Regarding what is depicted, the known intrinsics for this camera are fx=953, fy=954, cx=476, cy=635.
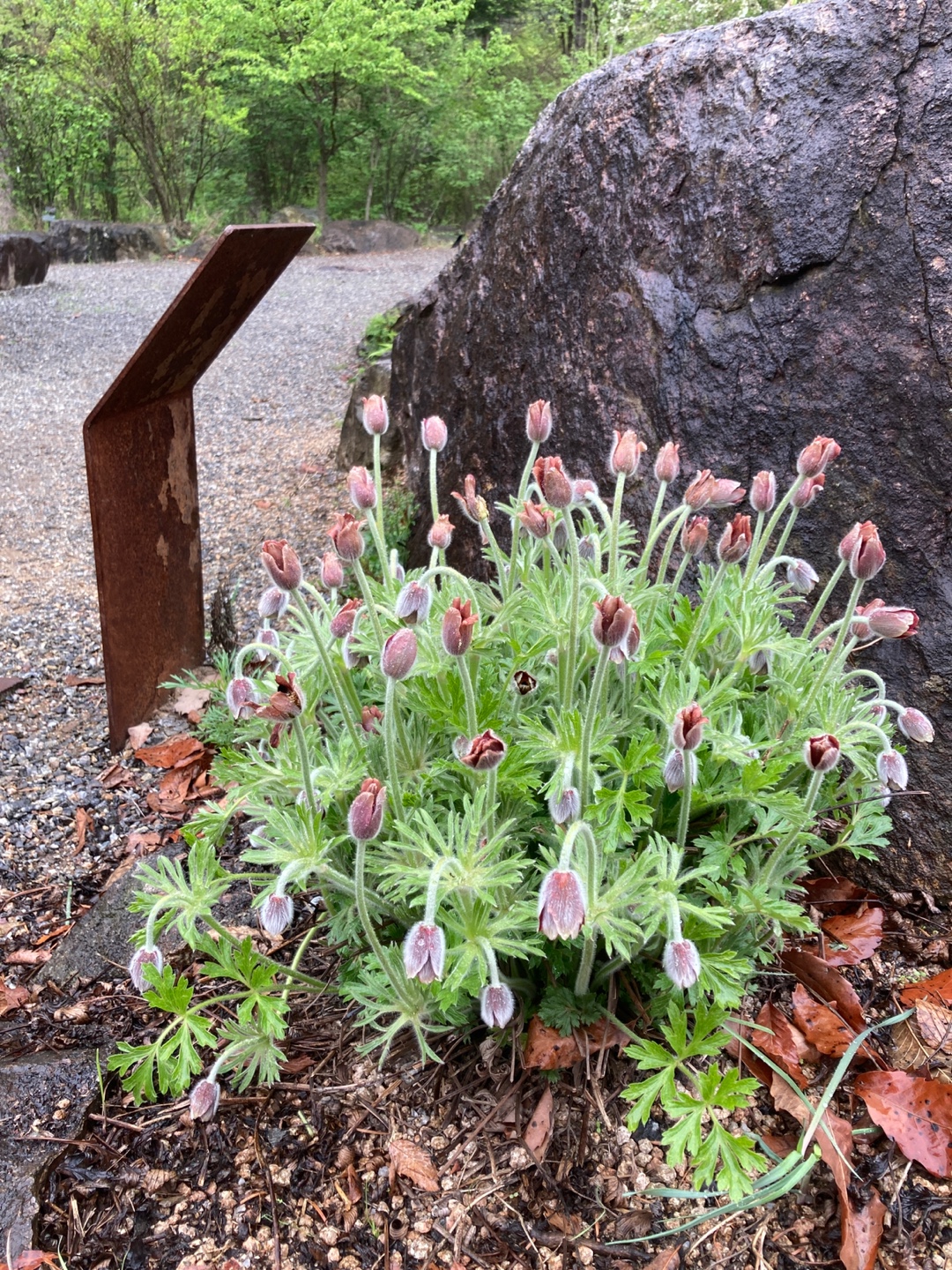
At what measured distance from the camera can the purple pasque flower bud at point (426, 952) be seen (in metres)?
1.37

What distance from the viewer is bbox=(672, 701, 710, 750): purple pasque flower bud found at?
1432 millimetres

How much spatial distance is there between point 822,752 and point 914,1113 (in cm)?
86

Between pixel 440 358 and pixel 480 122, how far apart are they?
17757 mm

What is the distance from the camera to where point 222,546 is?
5.26 m

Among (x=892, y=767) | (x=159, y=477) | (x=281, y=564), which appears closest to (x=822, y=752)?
(x=892, y=767)

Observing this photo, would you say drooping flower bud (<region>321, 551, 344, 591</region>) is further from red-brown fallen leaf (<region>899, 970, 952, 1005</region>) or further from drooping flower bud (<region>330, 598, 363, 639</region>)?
red-brown fallen leaf (<region>899, 970, 952, 1005</region>)

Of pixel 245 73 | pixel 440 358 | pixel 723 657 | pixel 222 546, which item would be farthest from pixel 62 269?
pixel 723 657

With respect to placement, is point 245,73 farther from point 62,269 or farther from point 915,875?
point 915,875

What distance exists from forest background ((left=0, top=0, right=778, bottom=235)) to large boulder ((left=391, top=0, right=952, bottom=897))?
13954 millimetres

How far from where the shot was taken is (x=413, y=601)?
5.54 ft

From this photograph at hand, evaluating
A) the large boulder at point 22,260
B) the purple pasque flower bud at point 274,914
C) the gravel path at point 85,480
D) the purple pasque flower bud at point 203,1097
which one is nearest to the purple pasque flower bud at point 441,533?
the purple pasque flower bud at point 274,914

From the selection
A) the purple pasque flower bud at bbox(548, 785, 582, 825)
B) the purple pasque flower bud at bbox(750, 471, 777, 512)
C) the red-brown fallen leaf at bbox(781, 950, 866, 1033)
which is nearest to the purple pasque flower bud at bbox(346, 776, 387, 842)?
the purple pasque flower bud at bbox(548, 785, 582, 825)

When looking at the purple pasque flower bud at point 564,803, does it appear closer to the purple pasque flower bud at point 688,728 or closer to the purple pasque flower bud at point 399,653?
the purple pasque flower bud at point 688,728

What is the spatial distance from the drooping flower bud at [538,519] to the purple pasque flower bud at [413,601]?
8.5 inches
